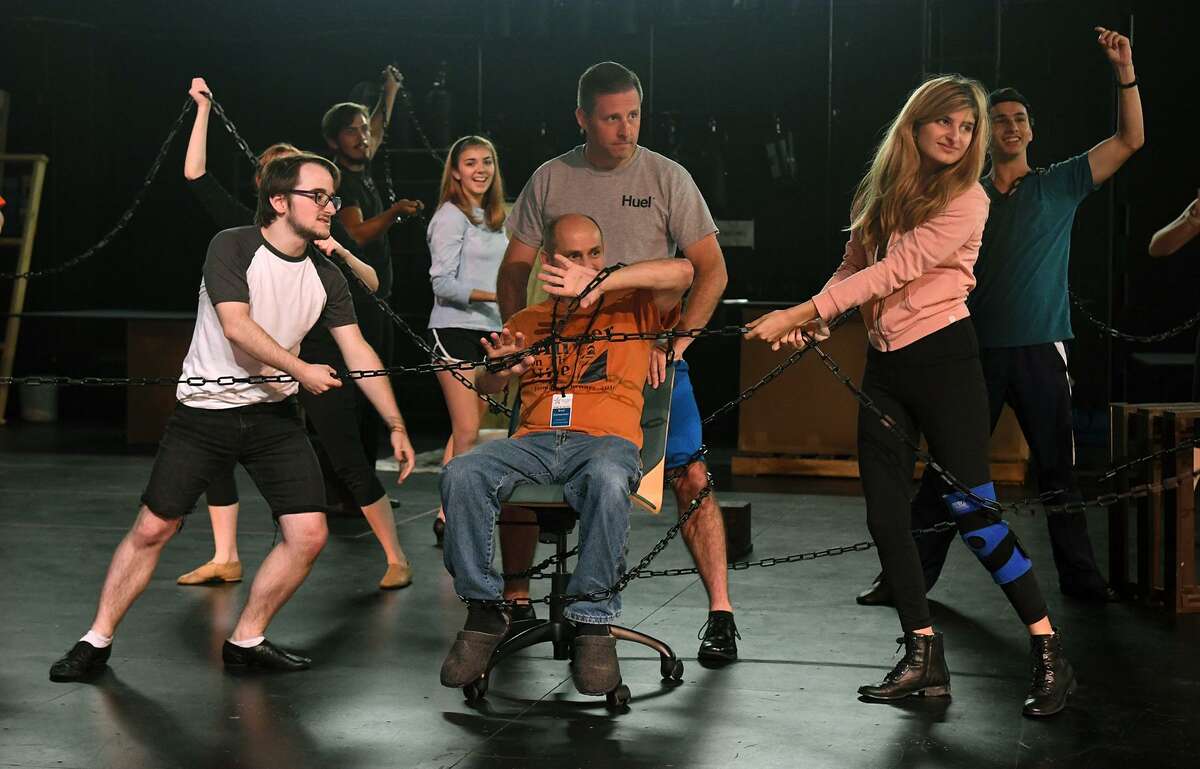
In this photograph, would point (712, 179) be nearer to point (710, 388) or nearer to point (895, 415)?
point (710, 388)

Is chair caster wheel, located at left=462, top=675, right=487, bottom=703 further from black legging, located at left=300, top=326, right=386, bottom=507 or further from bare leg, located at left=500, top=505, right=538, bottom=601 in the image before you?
black legging, located at left=300, top=326, right=386, bottom=507

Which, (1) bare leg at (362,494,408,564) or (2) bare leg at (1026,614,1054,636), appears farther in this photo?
(1) bare leg at (362,494,408,564)

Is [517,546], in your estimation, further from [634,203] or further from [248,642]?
[634,203]

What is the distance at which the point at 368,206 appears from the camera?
6.30 meters

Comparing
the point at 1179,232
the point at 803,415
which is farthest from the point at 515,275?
the point at 803,415

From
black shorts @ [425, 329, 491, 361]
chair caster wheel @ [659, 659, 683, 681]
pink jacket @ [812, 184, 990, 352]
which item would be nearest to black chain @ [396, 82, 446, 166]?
black shorts @ [425, 329, 491, 361]

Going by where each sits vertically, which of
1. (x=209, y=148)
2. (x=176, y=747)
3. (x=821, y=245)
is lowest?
(x=176, y=747)

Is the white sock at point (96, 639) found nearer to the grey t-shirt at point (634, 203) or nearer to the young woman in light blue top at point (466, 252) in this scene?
the grey t-shirt at point (634, 203)

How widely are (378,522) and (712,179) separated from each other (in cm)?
570

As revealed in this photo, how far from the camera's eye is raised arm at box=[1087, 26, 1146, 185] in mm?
4117

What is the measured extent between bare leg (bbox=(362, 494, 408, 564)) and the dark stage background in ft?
16.2

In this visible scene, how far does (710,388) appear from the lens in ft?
35.7

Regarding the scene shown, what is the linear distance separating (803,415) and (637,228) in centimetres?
422

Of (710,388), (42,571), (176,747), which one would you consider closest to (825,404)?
(710,388)
